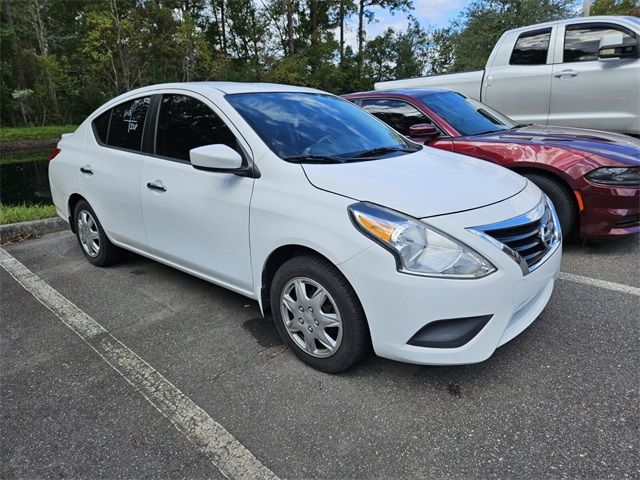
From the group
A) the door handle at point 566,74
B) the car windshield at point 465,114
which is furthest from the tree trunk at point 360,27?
the car windshield at point 465,114

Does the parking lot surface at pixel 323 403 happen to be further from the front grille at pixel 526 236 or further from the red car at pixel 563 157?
the red car at pixel 563 157

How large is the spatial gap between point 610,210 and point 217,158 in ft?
10.4

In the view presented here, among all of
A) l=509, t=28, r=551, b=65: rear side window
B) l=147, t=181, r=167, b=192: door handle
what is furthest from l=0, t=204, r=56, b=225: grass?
l=509, t=28, r=551, b=65: rear side window

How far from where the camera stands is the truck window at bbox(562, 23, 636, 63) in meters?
5.61

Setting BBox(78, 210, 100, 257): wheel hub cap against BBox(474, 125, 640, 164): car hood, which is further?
BBox(78, 210, 100, 257): wheel hub cap

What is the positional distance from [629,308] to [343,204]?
84.8 inches

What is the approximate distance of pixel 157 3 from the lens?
26.6m

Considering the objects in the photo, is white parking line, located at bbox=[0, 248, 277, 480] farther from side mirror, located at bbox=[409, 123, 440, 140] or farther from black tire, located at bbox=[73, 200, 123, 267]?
side mirror, located at bbox=[409, 123, 440, 140]

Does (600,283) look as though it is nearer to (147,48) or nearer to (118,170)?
(118,170)

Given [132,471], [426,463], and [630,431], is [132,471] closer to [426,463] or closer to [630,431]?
[426,463]

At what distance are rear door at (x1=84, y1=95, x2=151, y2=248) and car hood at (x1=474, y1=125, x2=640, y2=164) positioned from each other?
10.1ft

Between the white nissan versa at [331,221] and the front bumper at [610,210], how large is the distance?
4.12ft

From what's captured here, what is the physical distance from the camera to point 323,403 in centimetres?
221

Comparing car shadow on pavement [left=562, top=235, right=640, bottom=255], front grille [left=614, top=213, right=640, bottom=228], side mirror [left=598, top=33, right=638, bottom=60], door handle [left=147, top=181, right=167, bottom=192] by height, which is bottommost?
car shadow on pavement [left=562, top=235, right=640, bottom=255]
